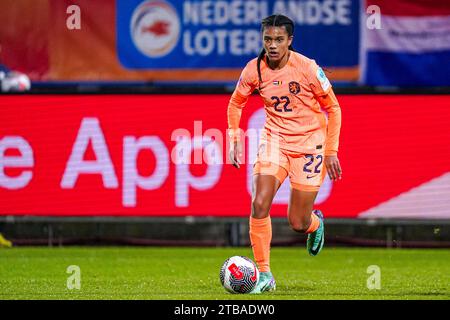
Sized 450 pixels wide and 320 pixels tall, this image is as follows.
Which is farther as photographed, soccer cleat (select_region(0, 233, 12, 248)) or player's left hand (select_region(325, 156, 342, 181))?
soccer cleat (select_region(0, 233, 12, 248))

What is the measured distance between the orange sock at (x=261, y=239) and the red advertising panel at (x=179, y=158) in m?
3.35

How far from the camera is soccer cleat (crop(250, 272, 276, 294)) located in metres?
9.17

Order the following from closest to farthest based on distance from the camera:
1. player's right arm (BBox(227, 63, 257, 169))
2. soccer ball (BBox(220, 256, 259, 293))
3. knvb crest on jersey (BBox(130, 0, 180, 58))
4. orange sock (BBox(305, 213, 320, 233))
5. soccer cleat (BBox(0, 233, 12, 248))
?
1. soccer ball (BBox(220, 256, 259, 293))
2. player's right arm (BBox(227, 63, 257, 169))
3. orange sock (BBox(305, 213, 320, 233))
4. soccer cleat (BBox(0, 233, 12, 248))
5. knvb crest on jersey (BBox(130, 0, 180, 58))

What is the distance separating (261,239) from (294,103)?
101 cm

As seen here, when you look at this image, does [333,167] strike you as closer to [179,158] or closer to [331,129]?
[331,129]

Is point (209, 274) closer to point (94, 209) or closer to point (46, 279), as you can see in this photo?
point (46, 279)

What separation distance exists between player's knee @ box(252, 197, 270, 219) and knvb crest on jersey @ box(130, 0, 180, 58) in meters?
5.66

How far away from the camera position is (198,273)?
A: 11.0m

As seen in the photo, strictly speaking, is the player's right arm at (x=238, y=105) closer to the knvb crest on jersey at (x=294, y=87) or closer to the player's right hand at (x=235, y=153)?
the player's right hand at (x=235, y=153)

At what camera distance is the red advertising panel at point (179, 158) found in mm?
12773

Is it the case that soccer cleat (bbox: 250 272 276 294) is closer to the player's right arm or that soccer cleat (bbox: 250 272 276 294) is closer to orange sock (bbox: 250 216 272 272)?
orange sock (bbox: 250 216 272 272)

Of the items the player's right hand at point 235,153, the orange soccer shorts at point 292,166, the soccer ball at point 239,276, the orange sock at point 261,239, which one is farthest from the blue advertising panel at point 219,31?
the soccer ball at point 239,276

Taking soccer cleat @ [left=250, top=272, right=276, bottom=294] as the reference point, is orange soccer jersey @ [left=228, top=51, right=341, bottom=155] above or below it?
above

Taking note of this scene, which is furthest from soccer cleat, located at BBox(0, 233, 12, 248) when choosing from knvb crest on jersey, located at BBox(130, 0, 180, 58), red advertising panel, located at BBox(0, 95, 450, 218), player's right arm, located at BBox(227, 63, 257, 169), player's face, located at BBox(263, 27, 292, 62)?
player's face, located at BBox(263, 27, 292, 62)
